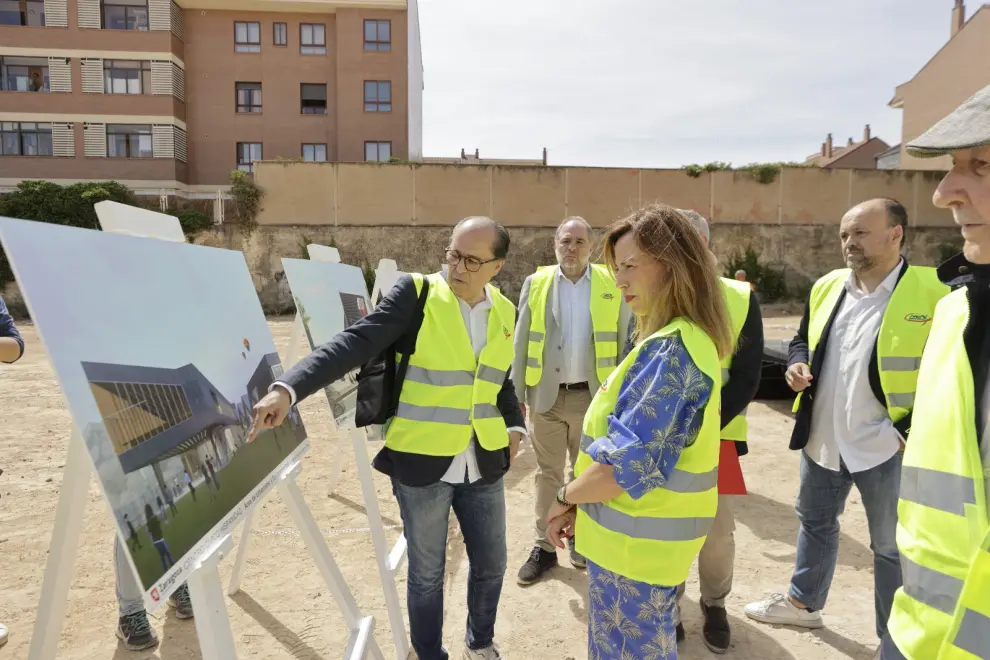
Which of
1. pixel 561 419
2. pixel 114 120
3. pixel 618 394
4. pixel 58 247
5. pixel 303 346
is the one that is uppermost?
pixel 114 120

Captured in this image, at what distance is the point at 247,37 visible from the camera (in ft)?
90.3

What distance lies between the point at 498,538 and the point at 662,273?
1420 mm

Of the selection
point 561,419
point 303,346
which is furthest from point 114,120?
point 561,419

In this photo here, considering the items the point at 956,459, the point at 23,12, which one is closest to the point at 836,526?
the point at 956,459

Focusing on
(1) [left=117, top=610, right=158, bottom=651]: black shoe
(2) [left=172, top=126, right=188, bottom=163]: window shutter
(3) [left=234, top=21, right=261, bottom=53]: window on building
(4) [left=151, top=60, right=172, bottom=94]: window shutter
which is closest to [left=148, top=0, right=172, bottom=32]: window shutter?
(4) [left=151, top=60, right=172, bottom=94]: window shutter

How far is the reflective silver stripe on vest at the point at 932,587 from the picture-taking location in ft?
3.69

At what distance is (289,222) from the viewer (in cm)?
2166

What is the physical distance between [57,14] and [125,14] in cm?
255

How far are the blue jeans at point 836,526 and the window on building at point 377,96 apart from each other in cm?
2769

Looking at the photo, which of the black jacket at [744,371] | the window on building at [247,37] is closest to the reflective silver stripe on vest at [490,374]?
the black jacket at [744,371]

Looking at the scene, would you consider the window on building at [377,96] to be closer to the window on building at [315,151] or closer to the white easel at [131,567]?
the window on building at [315,151]

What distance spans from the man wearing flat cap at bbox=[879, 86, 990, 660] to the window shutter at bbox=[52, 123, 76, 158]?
31.6 metres

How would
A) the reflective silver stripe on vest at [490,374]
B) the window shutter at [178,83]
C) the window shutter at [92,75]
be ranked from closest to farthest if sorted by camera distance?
1. the reflective silver stripe on vest at [490,374]
2. the window shutter at [92,75]
3. the window shutter at [178,83]

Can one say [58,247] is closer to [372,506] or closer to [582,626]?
[372,506]
